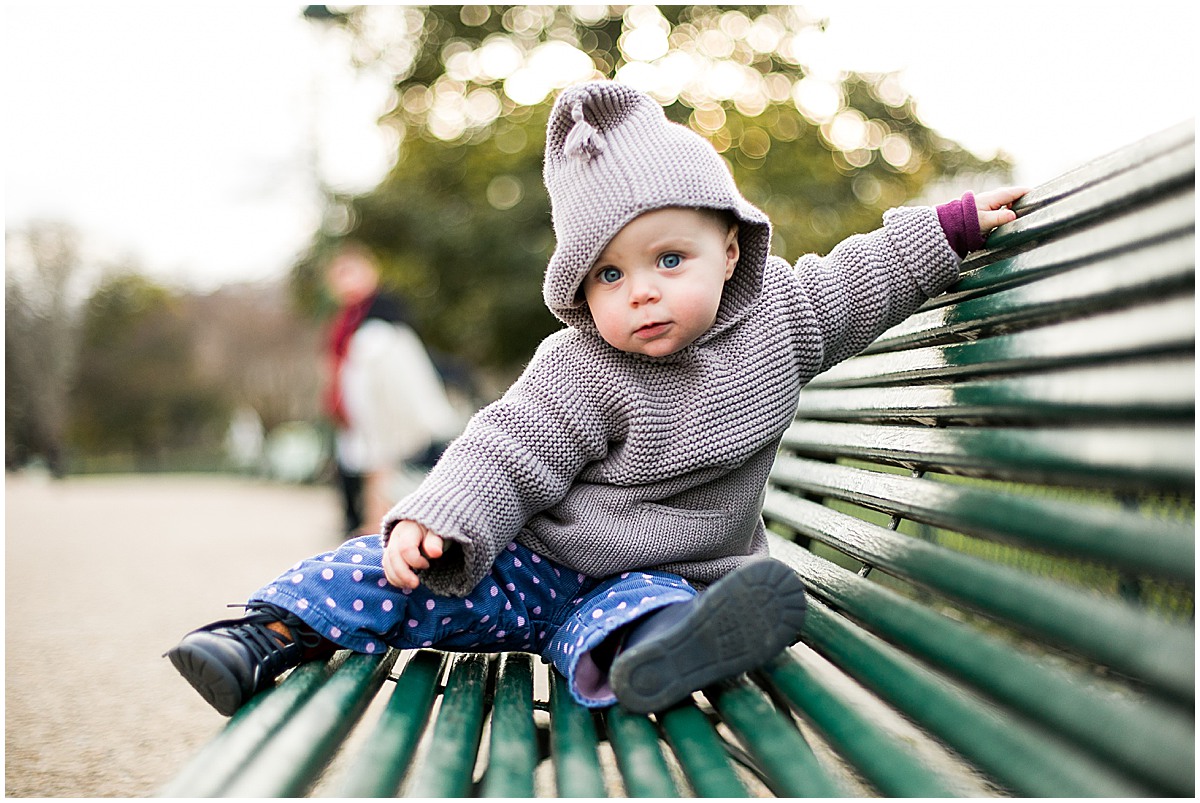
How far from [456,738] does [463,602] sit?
1.78 ft

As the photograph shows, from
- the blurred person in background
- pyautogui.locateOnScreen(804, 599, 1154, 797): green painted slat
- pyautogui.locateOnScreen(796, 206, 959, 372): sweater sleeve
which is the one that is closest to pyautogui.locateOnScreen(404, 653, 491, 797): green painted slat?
pyautogui.locateOnScreen(804, 599, 1154, 797): green painted slat

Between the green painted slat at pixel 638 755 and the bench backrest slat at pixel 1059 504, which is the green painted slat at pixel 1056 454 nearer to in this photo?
the bench backrest slat at pixel 1059 504

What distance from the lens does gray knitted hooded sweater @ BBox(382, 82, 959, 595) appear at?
1.89 meters

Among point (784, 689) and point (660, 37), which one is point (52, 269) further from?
point (784, 689)

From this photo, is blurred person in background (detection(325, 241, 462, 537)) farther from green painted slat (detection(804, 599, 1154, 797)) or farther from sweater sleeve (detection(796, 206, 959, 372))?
green painted slat (detection(804, 599, 1154, 797))

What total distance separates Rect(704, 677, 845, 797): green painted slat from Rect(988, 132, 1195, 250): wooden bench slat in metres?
0.76

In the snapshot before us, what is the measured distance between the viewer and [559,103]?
6.56ft

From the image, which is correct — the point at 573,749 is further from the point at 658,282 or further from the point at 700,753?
the point at 658,282

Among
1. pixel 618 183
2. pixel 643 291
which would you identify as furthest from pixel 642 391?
pixel 618 183

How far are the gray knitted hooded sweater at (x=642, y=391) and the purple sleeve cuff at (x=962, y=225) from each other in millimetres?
17

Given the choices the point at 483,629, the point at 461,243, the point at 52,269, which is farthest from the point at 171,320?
the point at 483,629

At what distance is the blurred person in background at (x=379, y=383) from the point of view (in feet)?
23.1

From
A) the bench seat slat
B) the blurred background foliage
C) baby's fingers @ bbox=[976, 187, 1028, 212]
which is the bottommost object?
the bench seat slat

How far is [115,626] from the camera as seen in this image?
4969 mm
